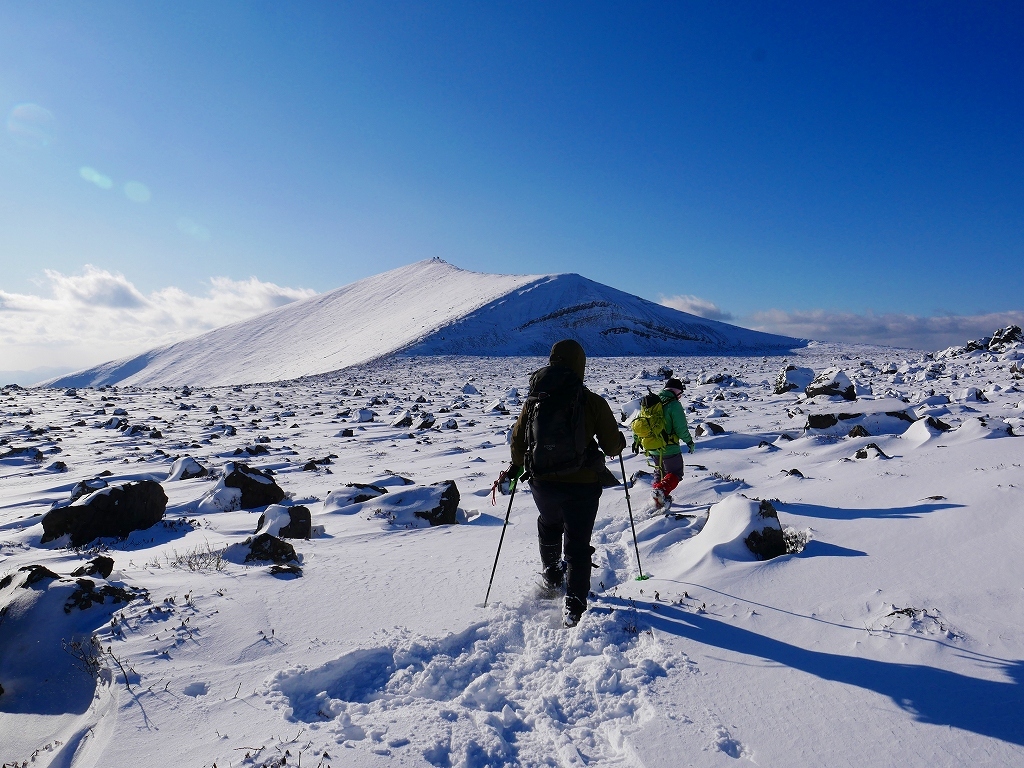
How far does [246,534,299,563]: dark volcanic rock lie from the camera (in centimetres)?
580

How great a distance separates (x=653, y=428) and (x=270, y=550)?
537 centimetres

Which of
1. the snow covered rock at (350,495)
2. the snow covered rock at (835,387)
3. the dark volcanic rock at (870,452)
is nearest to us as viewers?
the snow covered rock at (350,495)

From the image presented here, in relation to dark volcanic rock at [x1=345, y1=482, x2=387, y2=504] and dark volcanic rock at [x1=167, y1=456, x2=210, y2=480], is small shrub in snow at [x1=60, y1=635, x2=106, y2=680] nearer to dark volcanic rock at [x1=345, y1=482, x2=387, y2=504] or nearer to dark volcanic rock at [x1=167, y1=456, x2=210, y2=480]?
dark volcanic rock at [x1=345, y1=482, x2=387, y2=504]

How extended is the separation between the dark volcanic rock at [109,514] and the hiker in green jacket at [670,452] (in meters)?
7.32

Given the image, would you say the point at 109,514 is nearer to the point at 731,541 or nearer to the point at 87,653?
the point at 87,653

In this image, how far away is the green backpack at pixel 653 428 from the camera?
26.0 feet

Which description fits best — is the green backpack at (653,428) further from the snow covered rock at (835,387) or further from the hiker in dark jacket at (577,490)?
the snow covered rock at (835,387)

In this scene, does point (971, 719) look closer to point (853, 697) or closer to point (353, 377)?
point (853, 697)

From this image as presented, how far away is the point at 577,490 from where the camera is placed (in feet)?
14.5

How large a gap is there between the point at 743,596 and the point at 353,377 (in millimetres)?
39661

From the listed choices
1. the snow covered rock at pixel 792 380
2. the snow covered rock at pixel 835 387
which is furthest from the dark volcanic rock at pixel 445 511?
the snow covered rock at pixel 792 380

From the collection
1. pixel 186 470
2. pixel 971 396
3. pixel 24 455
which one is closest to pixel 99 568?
pixel 186 470

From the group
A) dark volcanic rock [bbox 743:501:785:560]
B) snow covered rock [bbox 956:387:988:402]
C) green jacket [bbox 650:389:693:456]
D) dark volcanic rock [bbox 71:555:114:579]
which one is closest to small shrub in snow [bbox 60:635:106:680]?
dark volcanic rock [bbox 71:555:114:579]

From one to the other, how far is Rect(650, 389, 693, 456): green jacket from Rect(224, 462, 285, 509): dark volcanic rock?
21.3 ft
